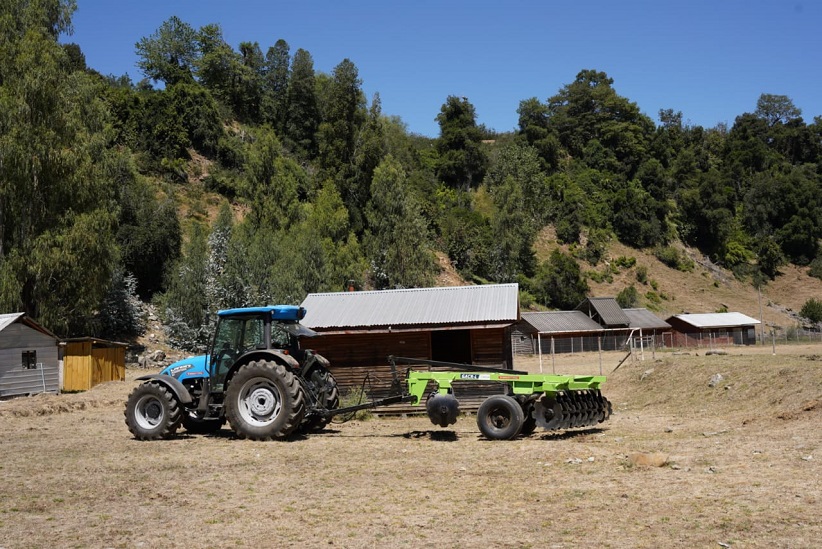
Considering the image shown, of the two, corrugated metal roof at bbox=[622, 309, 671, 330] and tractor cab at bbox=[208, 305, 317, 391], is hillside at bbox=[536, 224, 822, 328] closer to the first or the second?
corrugated metal roof at bbox=[622, 309, 671, 330]

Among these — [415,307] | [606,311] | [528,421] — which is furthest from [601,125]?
[528,421]

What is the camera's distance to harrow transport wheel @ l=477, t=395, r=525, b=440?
1436cm

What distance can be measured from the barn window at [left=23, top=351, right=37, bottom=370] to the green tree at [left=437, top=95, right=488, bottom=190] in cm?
6355

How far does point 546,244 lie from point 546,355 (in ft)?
104

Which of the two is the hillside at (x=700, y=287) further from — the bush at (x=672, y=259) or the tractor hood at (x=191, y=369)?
the tractor hood at (x=191, y=369)

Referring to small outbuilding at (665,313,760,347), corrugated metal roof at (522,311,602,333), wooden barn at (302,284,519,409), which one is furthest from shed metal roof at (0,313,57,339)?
small outbuilding at (665,313,760,347)

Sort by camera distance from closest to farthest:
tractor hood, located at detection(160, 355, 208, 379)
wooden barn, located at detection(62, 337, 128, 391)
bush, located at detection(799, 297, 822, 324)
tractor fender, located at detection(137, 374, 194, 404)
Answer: tractor fender, located at detection(137, 374, 194, 404)
tractor hood, located at detection(160, 355, 208, 379)
wooden barn, located at detection(62, 337, 128, 391)
bush, located at detection(799, 297, 822, 324)

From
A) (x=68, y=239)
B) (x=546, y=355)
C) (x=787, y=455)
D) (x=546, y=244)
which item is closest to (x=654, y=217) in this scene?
(x=546, y=244)

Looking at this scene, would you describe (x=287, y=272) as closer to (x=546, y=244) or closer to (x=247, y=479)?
(x=247, y=479)

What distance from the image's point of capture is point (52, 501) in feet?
30.7

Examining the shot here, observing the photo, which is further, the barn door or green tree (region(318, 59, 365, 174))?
→ green tree (region(318, 59, 365, 174))

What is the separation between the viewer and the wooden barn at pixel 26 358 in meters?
26.9

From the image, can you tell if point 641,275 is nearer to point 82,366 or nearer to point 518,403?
point 82,366

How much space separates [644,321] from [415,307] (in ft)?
145
